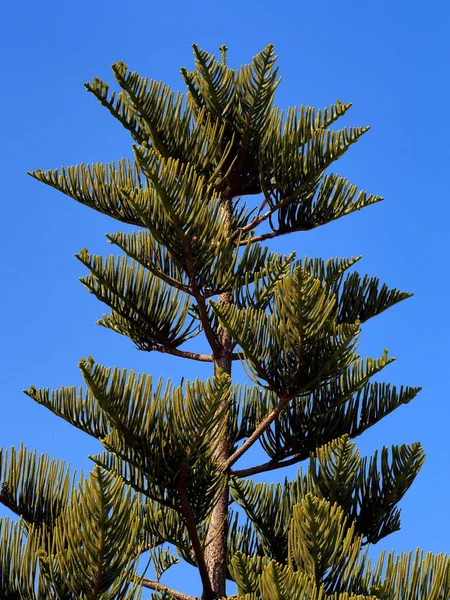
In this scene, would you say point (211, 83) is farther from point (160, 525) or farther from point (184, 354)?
point (160, 525)

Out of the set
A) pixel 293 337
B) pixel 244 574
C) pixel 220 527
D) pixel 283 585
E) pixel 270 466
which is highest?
pixel 293 337

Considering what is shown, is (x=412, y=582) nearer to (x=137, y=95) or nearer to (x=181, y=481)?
(x=181, y=481)

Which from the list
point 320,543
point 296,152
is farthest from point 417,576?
point 296,152

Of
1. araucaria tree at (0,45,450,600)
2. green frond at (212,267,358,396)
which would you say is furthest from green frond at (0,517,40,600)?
green frond at (212,267,358,396)

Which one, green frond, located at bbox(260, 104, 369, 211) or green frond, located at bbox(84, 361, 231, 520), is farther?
green frond, located at bbox(260, 104, 369, 211)

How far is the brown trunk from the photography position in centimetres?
510

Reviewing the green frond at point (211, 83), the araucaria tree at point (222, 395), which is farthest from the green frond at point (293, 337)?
the green frond at point (211, 83)

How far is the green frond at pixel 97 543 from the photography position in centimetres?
423

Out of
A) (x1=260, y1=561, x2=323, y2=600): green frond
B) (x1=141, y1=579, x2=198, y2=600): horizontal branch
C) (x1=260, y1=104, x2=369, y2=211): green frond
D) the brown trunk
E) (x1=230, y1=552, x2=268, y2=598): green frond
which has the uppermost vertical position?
(x1=260, y1=104, x2=369, y2=211): green frond

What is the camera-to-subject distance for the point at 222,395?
15.0 ft

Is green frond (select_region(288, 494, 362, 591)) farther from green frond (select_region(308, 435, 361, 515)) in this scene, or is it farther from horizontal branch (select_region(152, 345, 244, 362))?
horizontal branch (select_region(152, 345, 244, 362))

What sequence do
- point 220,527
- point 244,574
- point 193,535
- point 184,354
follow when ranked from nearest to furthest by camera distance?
point 244,574
point 193,535
point 220,527
point 184,354

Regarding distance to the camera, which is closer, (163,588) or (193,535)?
(193,535)

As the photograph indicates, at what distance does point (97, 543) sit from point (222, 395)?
0.85m
